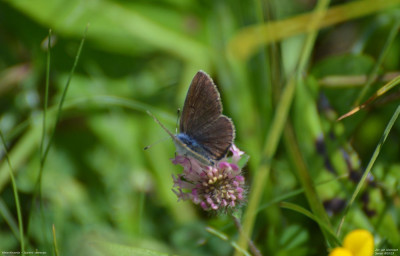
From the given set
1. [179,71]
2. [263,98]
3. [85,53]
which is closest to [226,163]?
[263,98]

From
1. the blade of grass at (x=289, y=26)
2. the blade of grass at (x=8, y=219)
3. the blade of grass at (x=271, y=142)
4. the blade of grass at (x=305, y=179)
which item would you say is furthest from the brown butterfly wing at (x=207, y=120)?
Result: the blade of grass at (x=289, y=26)

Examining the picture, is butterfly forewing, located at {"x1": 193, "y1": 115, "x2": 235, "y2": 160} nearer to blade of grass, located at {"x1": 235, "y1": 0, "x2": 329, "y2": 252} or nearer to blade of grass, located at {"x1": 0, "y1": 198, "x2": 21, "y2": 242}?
blade of grass, located at {"x1": 235, "y1": 0, "x2": 329, "y2": 252}

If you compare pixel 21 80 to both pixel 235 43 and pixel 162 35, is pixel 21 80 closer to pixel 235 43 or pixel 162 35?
pixel 162 35

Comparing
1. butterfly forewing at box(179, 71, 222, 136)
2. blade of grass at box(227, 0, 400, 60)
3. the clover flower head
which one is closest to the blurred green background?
blade of grass at box(227, 0, 400, 60)

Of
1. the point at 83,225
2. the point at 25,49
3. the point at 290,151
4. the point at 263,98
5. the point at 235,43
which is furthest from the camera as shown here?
the point at 25,49

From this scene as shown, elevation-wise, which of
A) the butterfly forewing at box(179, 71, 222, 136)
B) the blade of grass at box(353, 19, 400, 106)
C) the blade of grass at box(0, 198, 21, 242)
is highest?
the blade of grass at box(353, 19, 400, 106)

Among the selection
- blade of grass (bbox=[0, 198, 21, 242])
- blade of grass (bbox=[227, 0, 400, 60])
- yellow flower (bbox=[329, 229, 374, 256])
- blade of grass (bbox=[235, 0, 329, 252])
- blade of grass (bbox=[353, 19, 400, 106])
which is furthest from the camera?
blade of grass (bbox=[227, 0, 400, 60])

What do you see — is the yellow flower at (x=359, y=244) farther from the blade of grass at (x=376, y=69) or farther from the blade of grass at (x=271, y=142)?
the blade of grass at (x=376, y=69)

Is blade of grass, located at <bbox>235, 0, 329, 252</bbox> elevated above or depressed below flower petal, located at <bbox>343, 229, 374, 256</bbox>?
above
